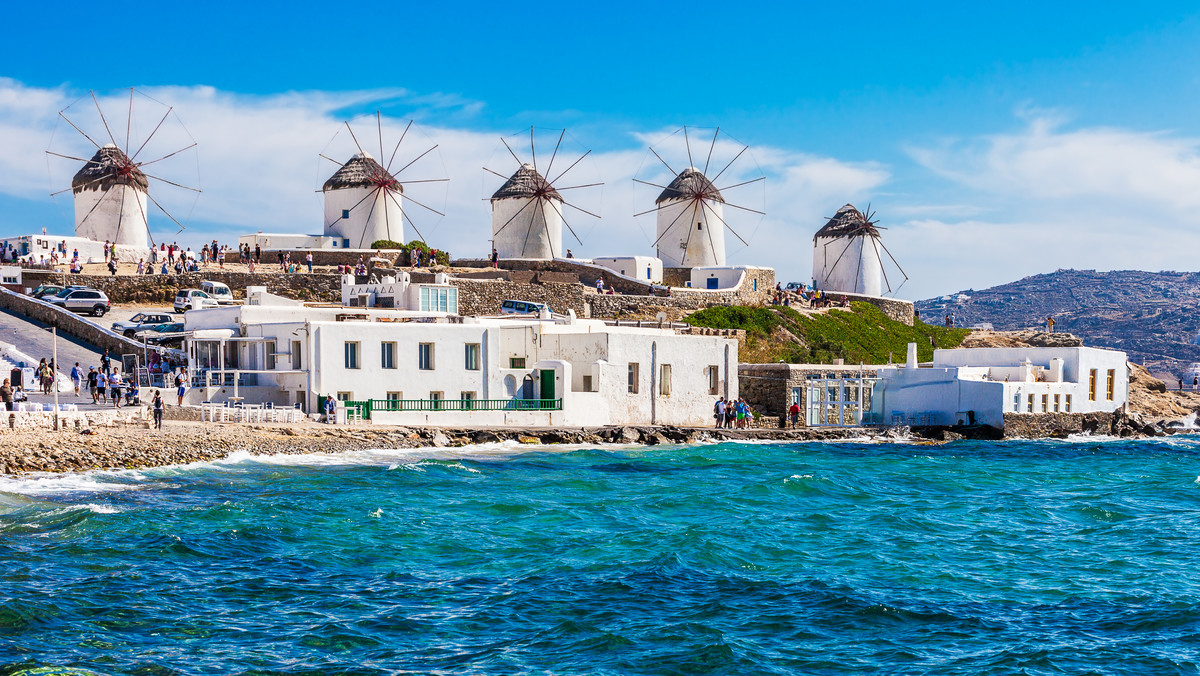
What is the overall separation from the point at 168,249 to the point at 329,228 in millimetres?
13238

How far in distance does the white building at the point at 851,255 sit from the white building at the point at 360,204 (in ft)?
96.9

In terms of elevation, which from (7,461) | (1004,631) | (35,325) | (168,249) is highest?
(168,249)

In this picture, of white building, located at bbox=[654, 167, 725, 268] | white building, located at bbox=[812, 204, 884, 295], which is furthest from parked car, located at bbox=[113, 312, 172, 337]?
white building, located at bbox=[812, 204, 884, 295]

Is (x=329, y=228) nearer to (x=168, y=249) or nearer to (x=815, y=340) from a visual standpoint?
(x=168, y=249)

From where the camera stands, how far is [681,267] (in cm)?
7369

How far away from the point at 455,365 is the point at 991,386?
21.0 metres

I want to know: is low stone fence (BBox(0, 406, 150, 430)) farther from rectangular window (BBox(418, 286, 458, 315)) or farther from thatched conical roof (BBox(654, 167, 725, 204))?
thatched conical roof (BBox(654, 167, 725, 204))

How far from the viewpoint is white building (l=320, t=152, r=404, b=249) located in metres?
69.4

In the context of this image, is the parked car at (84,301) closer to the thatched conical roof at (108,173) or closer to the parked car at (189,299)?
the parked car at (189,299)

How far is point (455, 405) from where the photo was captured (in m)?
36.7

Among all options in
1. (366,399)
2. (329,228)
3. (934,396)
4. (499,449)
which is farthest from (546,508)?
(329,228)

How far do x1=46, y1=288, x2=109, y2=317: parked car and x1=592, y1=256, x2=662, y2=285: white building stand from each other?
2804 cm

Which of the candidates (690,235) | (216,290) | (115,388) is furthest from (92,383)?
(690,235)

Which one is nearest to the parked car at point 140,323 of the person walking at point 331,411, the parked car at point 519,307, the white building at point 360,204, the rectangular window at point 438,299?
the rectangular window at point 438,299
